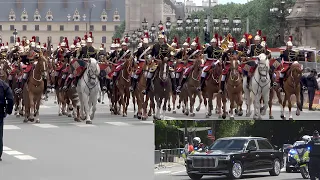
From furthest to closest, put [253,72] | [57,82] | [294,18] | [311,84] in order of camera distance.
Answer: [294,18] → [311,84] → [57,82] → [253,72]

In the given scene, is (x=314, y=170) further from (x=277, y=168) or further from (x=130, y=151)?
(x=130, y=151)

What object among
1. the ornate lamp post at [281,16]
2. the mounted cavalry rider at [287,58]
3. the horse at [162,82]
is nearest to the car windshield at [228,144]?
the horse at [162,82]

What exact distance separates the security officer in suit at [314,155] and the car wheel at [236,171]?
47 centimetres

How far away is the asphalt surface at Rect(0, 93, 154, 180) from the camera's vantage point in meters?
14.8

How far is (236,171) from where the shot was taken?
25.5 ft

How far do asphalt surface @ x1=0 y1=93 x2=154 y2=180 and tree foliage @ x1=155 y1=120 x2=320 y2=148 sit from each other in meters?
0.33

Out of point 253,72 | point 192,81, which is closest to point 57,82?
point 192,81

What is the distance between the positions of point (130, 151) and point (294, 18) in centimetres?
4068

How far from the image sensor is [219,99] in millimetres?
29375

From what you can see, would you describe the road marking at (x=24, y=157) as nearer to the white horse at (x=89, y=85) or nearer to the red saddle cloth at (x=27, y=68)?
the white horse at (x=89, y=85)

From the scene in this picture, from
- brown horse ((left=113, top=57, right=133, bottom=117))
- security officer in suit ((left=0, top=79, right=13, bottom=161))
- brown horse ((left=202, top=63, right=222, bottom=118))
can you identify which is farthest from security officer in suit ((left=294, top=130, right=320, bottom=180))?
brown horse ((left=113, top=57, right=133, bottom=117))

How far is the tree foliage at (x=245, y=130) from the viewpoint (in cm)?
770

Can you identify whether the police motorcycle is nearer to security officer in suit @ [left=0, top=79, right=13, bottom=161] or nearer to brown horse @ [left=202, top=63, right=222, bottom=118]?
security officer in suit @ [left=0, top=79, right=13, bottom=161]

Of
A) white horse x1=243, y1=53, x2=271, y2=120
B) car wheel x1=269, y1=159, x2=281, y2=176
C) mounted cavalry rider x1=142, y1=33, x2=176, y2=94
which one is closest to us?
car wheel x1=269, y1=159, x2=281, y2=176
